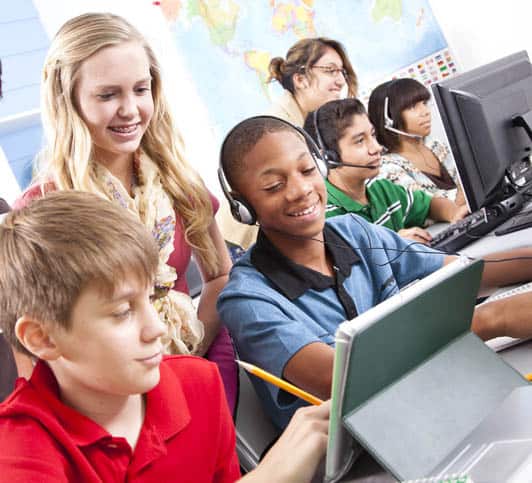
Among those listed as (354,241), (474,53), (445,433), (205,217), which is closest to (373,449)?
(445,433)

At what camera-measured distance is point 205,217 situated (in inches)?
59.9

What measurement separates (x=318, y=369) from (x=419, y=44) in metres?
3.30

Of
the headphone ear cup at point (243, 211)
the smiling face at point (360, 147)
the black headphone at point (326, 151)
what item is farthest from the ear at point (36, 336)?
the smiling face at point (360, 147)

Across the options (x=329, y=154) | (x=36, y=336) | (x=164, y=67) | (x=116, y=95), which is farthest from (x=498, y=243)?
(x=164, y=67)

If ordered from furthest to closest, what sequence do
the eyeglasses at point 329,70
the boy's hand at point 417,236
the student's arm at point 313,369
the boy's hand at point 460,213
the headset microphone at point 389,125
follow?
1. the eyeglasses at point 329,70
2. the headset microphone at point 389,125
3. the boy's hand at point 460,213
4. the boy's hand at point 417,236
5. the student's arm at point 313,369

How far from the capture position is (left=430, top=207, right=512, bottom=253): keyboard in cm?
176

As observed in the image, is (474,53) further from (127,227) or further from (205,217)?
(127,227)

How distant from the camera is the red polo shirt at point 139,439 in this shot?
806 millimetres

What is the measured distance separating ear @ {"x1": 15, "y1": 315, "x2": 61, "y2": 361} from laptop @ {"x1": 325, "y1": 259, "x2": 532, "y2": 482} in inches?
13.5

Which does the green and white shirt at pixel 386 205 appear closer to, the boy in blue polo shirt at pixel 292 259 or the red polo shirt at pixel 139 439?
the boy in blue polo shirt at pixel 292 259

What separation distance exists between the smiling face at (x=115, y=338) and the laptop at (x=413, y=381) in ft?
0.77

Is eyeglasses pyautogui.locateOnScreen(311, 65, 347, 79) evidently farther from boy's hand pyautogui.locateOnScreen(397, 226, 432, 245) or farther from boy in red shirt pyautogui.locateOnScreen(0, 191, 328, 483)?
boy in red shirt pyautogui.locateOnScreen(0, 191, 328, 483)

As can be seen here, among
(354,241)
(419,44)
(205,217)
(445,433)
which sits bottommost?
(445,433)

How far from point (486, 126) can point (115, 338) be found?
1145 millimetres
